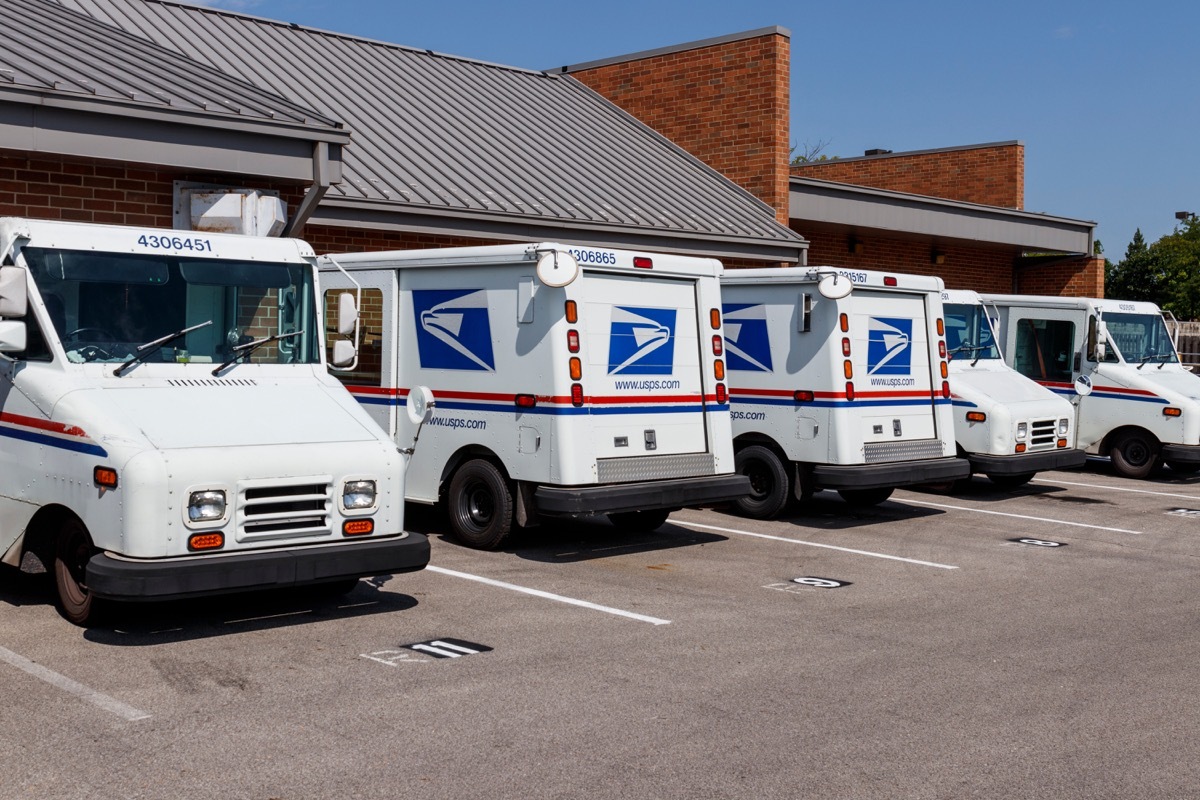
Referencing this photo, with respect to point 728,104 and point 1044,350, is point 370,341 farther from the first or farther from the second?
point 728,104

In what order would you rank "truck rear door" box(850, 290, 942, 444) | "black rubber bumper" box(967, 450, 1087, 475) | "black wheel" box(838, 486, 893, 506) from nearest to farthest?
"truck rear door" box(850, 290, 942, 444) → "black wheel" box(838, 486, 893, 506) → "black rubber bumper" box(967, 450, 1087, 475)

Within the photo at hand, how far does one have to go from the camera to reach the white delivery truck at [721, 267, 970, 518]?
43.2ft

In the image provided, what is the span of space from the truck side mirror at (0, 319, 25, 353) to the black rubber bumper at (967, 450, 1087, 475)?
10466mm

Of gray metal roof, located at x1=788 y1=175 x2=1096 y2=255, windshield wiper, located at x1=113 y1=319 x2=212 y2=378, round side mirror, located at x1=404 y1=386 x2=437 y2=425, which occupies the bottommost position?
round side mirror, located at x1=404 y1=386 x2=437 y2=425

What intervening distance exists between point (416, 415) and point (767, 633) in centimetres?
288

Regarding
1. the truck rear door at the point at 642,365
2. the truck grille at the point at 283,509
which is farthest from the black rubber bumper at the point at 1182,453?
the truck grille at the point at 283,509

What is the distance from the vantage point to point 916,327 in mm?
14023

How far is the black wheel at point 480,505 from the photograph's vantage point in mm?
11062

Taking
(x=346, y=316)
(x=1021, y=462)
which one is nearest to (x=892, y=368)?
(x=1021, y=462)

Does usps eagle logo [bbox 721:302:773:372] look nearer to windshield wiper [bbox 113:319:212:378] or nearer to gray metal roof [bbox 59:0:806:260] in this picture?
gray metal roof [bbox 59:0:806:260]

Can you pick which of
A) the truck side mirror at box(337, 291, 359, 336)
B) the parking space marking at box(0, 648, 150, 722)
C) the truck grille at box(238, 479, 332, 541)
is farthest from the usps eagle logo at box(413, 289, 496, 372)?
the parking space marking at box(0, 648, 150, 722)

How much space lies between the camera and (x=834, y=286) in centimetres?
1305

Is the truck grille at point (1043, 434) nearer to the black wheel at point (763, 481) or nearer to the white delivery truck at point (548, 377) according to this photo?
the black wheel at point (763, 481)

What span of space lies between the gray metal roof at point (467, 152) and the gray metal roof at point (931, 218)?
1332 millimetres
